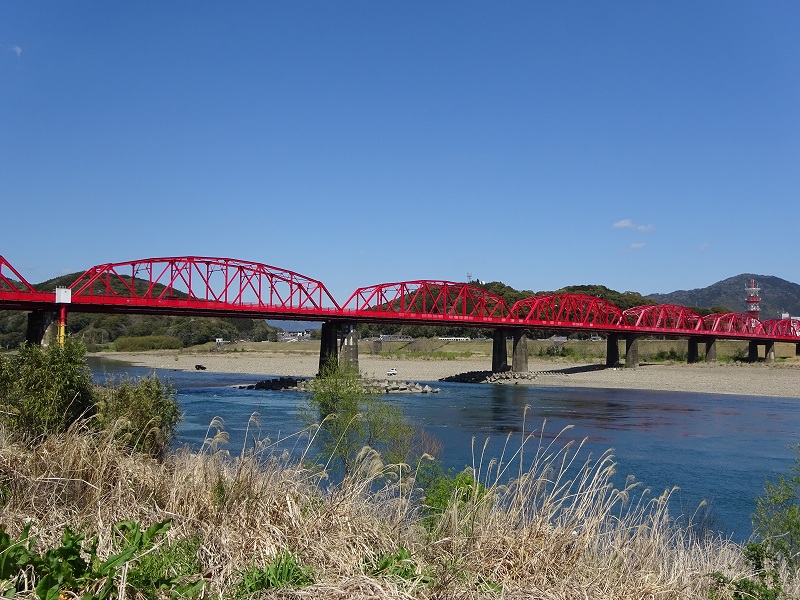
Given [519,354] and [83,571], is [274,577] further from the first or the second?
[519,354]

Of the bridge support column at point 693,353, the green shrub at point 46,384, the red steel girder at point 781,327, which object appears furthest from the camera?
the red steel girder at point 781,327

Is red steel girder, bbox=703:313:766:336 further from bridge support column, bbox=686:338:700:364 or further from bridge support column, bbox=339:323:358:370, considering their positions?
bridge support column, bbox=339:323:358:370

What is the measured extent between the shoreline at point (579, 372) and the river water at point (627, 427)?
8582mm

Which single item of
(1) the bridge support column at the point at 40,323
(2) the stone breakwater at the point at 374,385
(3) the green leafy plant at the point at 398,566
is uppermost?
(1) the bridge support column at the point at 40,323

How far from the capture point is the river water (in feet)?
96.3

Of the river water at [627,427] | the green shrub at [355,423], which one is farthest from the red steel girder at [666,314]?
the green shrub at [355,423]

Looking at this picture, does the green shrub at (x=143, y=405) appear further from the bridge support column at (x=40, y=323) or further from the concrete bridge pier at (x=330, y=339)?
the concrete bridge pier at (x=330, y=339)

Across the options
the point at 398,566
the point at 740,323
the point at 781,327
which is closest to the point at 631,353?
the point at 740,323

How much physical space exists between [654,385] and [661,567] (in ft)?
281

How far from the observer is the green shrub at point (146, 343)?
616 feet

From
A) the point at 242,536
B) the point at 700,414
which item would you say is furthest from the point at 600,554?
the point at 700,414

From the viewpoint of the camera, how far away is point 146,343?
190 meters

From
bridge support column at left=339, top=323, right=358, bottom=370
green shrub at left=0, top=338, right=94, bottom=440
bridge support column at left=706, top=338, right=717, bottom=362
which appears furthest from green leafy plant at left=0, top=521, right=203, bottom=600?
bridge support column at left=706, top=338, right=717, bottom=362

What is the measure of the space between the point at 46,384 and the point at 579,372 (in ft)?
303
